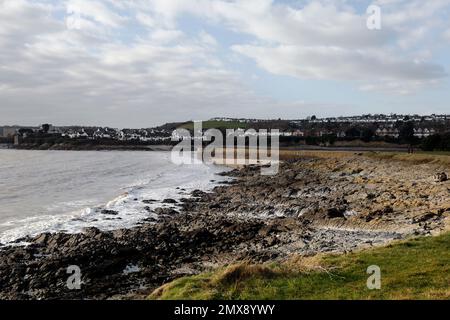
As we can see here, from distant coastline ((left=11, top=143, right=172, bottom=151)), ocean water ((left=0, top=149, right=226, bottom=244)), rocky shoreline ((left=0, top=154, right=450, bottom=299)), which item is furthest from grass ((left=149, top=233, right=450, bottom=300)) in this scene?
distant coastline ((left=11, top=143, right=172, bottom=151))

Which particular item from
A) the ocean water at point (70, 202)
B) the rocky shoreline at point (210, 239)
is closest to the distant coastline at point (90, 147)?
the ocean water at point (70, 202)

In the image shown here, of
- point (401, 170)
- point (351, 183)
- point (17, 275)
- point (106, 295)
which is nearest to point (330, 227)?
point (106, 295)

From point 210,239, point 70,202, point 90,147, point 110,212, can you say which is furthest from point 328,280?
point 90,147

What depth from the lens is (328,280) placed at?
1005cm

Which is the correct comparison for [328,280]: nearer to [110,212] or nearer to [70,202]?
Answer: [110,212]

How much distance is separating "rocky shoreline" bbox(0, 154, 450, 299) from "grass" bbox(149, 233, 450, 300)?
292 cm

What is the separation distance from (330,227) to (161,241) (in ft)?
24.7

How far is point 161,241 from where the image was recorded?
18719mm

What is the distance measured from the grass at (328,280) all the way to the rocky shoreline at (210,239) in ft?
9.57

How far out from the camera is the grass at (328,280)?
894 centimetres

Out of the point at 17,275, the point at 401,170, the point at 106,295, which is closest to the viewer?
the point at 106,295

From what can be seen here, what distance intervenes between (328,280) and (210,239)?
30.0 ft
